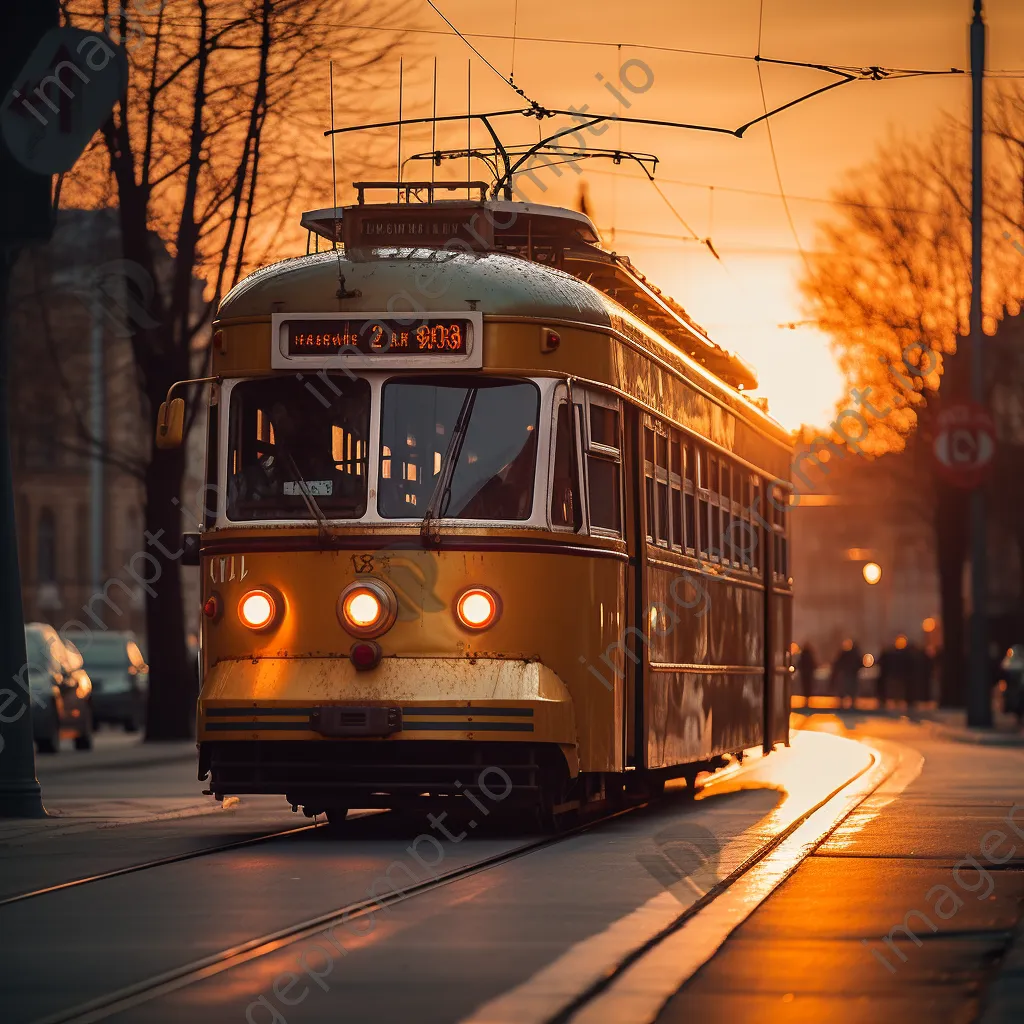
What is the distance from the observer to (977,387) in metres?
36.8

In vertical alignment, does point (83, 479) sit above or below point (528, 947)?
above

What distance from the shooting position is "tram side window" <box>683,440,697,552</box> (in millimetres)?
17891

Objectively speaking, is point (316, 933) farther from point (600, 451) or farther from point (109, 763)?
point (109, 763)

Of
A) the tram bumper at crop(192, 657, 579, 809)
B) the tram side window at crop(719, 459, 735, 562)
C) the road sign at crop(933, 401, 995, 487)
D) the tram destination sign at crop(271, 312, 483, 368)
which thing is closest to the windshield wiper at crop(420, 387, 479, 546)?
the tram destination sign at crop(271, 312, 483, 368)

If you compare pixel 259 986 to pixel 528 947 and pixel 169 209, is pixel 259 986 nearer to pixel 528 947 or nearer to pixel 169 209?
pixel 528 947

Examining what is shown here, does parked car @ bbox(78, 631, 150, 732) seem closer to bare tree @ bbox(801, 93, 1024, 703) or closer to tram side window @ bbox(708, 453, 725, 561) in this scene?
bare tree @ bbox(801, 93, 1024, 703)

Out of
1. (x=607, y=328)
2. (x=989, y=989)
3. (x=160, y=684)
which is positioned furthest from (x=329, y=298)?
(x=160, y=684)

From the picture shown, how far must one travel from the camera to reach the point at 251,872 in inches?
497

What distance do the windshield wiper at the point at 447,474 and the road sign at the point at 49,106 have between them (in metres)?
3.31

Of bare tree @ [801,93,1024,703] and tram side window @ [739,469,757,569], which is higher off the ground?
bare tree @ [801,93,1024,703]

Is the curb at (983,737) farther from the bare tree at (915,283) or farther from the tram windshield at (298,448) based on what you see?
the tram windshield at (298,448)

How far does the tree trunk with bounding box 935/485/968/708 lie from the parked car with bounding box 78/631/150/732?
1626 centimetres

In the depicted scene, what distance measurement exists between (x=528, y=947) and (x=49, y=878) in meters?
3.81

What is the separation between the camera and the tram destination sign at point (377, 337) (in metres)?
14.6
